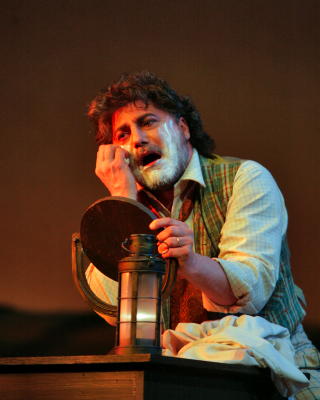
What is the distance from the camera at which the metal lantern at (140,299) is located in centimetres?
145

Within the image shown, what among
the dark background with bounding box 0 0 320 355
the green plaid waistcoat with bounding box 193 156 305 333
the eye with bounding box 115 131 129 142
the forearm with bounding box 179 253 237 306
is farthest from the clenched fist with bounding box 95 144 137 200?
the dark background with bounding box 0 0 320 355

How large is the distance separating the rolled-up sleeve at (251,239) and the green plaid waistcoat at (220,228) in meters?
0.04

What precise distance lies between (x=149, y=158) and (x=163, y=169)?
3.1 inches

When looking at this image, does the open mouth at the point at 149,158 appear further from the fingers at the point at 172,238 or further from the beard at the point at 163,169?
the fingers at the point at 172,238

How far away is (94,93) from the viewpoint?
323 cm

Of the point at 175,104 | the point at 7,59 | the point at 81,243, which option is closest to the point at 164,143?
the point at 175,104

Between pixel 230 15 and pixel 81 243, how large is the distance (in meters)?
1.75

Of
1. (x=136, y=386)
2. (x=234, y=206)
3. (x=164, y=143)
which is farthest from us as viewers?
(x=164, y=143)

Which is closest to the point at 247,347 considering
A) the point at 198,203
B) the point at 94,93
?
the point at 198,203

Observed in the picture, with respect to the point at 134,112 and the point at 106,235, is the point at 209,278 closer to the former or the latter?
the point at 106,235

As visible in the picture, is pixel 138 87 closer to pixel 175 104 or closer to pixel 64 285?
pixel 175 104

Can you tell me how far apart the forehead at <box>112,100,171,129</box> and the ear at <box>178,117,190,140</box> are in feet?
0.28

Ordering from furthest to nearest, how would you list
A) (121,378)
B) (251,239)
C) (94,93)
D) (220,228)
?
(94,93) < (220,228) < (251,239) < (121,378)

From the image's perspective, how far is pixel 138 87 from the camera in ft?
8.11
